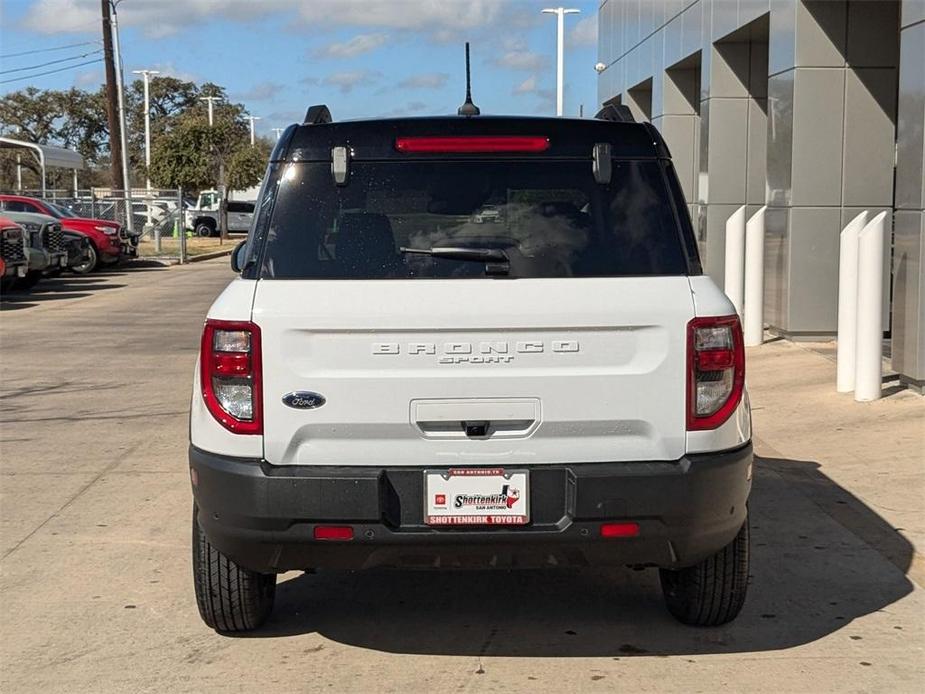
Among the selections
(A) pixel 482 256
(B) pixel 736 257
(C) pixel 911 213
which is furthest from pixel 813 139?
(A) pixel 482 256

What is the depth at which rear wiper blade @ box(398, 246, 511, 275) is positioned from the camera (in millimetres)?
4270

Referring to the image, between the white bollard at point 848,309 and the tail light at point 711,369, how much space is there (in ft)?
20.2

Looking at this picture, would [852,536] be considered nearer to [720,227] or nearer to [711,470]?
[711,470]

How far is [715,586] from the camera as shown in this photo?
4758 millimetres

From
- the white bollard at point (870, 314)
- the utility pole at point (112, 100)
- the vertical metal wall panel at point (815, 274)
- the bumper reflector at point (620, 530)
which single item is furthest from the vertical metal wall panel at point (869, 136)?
the utility pole at point (112, 100)

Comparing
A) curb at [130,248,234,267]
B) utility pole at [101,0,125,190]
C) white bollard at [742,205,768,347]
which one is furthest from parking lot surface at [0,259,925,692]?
utility pole at [101,0,125,190]

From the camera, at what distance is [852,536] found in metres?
6.30

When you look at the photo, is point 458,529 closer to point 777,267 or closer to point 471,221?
point 471,221

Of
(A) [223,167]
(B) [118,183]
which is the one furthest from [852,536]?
(A) [223,167]

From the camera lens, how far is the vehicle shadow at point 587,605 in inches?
189

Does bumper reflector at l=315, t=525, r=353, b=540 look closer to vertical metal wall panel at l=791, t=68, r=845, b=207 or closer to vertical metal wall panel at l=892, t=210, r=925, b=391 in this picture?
vertical metal wall panel at l=892, t=210, r=925, b=391

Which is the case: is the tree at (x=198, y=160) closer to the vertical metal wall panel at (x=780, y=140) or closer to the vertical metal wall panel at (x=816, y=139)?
the vertical metal wall panel at (x=780, y=140)

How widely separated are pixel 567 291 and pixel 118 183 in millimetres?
37932

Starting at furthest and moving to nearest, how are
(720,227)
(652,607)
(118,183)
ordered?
(118,183)
(720,227)
(652,607)
